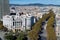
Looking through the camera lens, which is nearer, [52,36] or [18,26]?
[52,36]

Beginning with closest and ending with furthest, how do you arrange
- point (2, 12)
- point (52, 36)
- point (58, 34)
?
point (52, 36)
point (58, 34)
point (2, 12)

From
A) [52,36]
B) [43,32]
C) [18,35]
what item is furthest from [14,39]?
[43,32]

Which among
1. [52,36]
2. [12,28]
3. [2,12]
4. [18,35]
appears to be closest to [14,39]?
[18,35]

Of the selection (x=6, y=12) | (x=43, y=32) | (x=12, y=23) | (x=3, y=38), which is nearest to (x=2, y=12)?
(x=6, y=12)

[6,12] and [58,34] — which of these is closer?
[58,34]

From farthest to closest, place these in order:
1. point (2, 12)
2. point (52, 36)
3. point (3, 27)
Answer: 1. point (2, 12)
2. point (3, 27)
3. point (52, 36)

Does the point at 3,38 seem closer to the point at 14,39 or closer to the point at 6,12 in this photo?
the point at 14,39

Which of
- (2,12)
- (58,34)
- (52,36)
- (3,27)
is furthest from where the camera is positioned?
(2,12)

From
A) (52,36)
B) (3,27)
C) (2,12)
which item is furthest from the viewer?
(2,12)

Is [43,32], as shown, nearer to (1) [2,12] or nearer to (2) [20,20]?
(2) [20,20]
